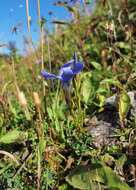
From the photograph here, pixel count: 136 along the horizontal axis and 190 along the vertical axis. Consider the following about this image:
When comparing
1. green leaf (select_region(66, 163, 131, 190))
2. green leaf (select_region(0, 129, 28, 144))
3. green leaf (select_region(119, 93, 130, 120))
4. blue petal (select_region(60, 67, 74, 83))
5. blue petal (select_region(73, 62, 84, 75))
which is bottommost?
green leaf (select_region(66, 163, 131, 190))

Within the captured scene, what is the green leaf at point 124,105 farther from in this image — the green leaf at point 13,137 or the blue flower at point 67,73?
the green leaf at point 13,137

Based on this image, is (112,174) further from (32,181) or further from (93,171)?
(32,181)

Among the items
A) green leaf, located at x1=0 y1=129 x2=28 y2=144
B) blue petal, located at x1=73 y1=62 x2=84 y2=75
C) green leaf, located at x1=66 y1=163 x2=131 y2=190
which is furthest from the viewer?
green leaf, located at x1=0 y1=129 x2=28 y2=144

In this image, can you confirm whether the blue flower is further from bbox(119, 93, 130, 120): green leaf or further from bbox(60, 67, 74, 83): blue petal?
bbox(119, 93, 130, 120): green leaf

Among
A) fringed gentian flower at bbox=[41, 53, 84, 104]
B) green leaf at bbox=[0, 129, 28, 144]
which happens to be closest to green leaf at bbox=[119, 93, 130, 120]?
fringed gentian flower at bbox=[41, 53, 84, 104]

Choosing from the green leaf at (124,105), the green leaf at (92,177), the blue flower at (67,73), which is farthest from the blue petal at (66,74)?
the green leaf at (92,177)

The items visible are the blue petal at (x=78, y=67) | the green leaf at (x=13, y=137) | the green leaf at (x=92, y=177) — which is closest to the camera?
the green leaf at (x=92, y=177)

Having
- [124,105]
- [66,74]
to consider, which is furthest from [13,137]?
[124,105]
